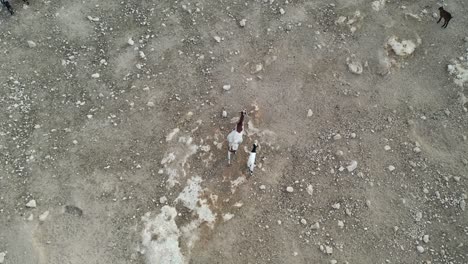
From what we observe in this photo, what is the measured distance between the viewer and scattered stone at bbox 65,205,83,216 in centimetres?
1137

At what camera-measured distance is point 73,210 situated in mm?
11398

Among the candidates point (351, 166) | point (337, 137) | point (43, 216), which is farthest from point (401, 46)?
point (43, 216)

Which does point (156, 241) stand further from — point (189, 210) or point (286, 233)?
point (286, 233)

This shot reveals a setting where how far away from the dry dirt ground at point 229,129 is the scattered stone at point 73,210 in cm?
3

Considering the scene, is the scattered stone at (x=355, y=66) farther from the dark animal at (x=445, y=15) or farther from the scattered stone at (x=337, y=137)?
the dark animal at (x=445, y=15)

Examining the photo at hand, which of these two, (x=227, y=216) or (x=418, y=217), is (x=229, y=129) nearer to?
(x=227, y=216)

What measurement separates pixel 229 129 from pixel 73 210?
4407 mm

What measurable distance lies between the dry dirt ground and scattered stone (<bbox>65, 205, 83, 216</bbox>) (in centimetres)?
3

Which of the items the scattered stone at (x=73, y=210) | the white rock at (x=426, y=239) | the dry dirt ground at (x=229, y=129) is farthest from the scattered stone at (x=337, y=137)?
the scattered stone at (x=73, y=210)

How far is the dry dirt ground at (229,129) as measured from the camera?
11.3m

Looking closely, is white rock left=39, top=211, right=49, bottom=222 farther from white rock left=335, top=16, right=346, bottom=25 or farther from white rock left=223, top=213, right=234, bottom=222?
white rock left=335, top=16, right=346, bottom=25

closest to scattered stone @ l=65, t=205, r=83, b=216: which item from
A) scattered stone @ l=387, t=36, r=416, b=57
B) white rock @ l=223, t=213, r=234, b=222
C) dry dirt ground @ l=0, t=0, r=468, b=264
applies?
dry dirt ground @ l=0, t=0, r=468, b=264

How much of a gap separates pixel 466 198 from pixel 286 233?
485 centimetres

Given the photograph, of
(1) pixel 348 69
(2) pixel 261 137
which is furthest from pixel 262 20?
(2) pixel 261 137
